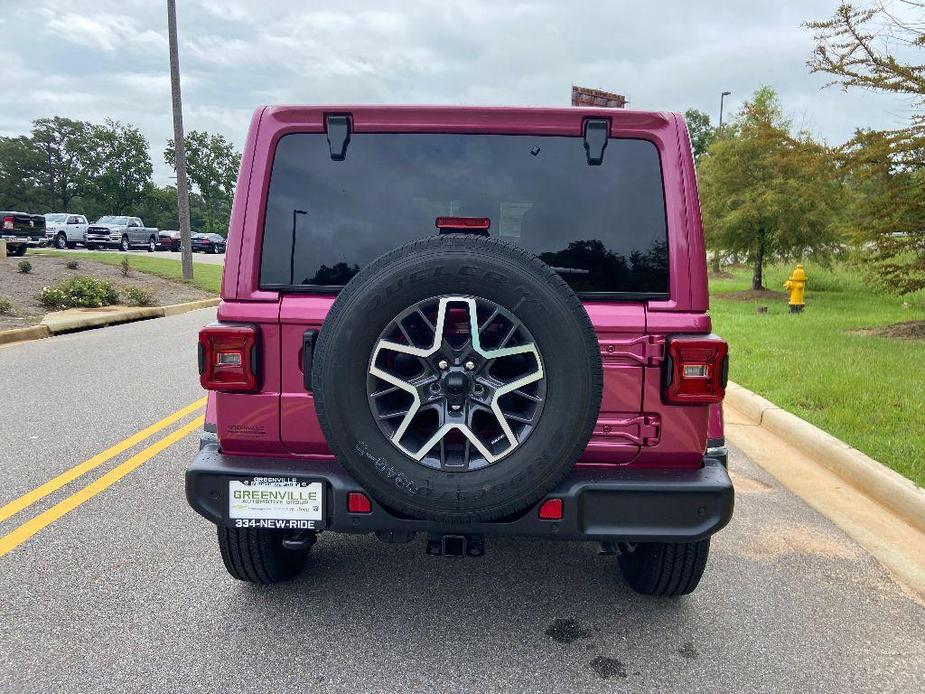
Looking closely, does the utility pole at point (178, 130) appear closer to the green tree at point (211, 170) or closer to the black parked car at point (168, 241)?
the black parked car at point (168, 241)

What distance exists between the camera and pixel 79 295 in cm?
1532

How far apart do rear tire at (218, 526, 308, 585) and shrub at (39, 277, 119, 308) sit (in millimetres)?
13742

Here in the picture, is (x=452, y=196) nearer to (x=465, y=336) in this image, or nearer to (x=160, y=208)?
(x=465, y=336)

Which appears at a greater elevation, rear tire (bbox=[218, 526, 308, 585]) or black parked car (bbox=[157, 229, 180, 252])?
black parked car (bbox=[157, 229, 180, 252])

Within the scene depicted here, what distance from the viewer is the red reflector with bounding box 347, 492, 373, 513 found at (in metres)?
2.59

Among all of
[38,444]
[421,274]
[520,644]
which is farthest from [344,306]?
[38,444]

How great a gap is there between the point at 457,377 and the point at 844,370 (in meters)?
6.97

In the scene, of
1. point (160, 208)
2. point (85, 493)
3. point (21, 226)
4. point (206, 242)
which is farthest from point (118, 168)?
point (85, 493)

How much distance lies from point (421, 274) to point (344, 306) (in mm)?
277

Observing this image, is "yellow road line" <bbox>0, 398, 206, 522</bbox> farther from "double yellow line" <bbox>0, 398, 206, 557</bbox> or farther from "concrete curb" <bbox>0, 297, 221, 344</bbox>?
"concrete curb" <bbox>0, 297, 221, 344</bbox>

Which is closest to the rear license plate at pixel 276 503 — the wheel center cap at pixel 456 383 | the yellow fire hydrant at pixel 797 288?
the wheel center cap at pixel 456 383

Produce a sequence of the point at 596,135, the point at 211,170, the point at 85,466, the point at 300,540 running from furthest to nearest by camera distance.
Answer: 1. the point at 211,170
2. the point at 85,466
3. the point at 300,540
4. the point at 596,135

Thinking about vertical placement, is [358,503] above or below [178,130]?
below

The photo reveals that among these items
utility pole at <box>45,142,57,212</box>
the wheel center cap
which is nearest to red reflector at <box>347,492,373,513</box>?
the wheel center cap
